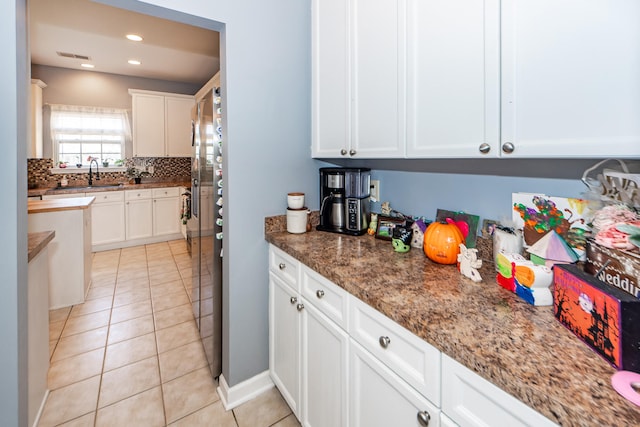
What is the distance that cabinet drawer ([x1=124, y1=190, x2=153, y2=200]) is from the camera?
463 centimetres

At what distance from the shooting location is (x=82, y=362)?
6.86ft

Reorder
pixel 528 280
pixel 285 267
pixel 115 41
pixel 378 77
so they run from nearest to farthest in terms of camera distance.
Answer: pixel 528 280
pixel 378 77
pixel 285 267
pixel 115 41

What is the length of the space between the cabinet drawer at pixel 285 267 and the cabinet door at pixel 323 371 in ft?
0.43

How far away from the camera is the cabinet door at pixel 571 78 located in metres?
0.72

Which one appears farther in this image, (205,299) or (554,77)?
(205,299)

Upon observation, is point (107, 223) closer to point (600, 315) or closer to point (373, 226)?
point (373, 226)

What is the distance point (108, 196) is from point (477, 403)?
5108mm

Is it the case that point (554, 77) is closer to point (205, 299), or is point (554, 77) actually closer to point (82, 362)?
point (205, 299)

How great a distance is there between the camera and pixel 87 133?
4.90 meters

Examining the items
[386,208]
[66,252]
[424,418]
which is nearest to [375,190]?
[386,208]

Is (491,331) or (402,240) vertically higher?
(402,240)

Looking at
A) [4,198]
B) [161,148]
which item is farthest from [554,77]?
[161,148]

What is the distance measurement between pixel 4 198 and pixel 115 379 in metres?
1.36

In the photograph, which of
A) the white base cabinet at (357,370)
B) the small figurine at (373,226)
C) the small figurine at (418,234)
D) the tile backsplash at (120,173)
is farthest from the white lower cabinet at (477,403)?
the tile backsplash at (120,173)
